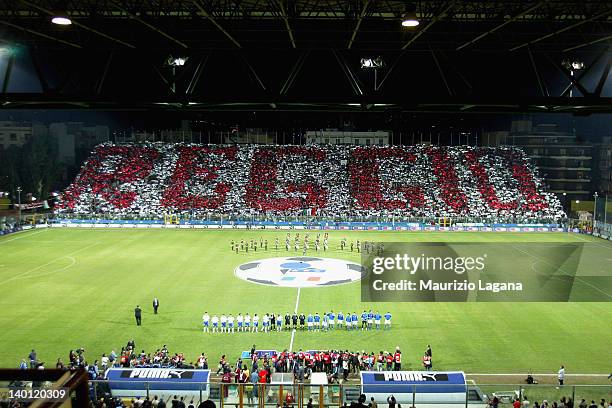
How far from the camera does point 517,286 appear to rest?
3712 centimetres

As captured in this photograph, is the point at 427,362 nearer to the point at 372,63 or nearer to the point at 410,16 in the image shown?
the point at 372,63

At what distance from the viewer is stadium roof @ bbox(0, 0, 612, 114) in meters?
12.2

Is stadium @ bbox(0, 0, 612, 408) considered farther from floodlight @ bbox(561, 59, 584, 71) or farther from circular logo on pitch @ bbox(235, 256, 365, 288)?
circular logo on pitch @ bbox(235, 256, 365, 288)

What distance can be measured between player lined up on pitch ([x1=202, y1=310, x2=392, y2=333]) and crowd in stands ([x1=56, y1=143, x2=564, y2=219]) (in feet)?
134

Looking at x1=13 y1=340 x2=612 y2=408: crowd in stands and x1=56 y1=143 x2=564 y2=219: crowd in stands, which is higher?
x1=56 y1=143 x2=564 y2=219: crowd in stands

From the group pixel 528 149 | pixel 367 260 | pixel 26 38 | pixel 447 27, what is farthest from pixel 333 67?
pixel 528 149

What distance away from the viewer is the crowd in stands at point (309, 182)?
71000 millimetres

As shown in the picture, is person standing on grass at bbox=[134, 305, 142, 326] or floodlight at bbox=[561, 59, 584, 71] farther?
person standing on grass at bbox=[134, 305, 142, 326]

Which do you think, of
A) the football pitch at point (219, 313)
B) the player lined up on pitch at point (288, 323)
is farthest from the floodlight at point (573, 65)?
the player lined up on pitch at point (288, 323)

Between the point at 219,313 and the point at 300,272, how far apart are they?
11.8 m

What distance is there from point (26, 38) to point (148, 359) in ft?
42.7

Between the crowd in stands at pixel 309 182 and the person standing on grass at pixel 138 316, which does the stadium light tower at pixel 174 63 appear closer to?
the person standing on grass at pixel 138 316

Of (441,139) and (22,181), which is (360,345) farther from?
(441,139)

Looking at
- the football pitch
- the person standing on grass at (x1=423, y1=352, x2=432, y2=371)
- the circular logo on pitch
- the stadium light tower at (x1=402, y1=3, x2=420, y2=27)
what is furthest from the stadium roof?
the circular logo on pitch
